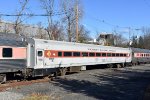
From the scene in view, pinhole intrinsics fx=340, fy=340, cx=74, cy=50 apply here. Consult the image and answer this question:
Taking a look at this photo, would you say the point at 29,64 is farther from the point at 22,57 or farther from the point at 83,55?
the point at 83,55

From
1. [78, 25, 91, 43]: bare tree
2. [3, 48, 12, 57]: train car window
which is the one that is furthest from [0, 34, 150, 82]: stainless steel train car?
[78, 25, 91, 43]: bare tree

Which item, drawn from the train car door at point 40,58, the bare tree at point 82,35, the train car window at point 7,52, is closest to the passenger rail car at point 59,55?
the train car door at point 40,58

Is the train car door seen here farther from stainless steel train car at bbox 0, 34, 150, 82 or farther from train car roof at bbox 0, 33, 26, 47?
train car roof at bbox 0, 33, 26, 47

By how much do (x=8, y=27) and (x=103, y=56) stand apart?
25.3m

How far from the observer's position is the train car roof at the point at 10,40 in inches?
872

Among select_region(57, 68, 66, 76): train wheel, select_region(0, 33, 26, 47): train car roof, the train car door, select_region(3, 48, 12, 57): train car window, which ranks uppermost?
select_region(0, 33, 26, 47): train car roof

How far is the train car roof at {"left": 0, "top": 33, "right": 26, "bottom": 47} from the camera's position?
22.2m

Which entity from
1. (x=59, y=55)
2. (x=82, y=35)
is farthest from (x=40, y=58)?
(x=82, y=35)

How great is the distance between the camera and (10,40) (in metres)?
22.8

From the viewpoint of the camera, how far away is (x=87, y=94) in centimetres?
1819

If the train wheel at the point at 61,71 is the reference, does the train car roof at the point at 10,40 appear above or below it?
above

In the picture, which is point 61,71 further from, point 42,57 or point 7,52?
point 7,52

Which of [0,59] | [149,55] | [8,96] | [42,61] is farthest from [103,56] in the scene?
[149,55]

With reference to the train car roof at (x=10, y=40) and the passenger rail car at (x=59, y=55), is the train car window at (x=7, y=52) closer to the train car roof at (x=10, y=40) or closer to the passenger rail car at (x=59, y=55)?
the train car roof at (x=10, y=40)
